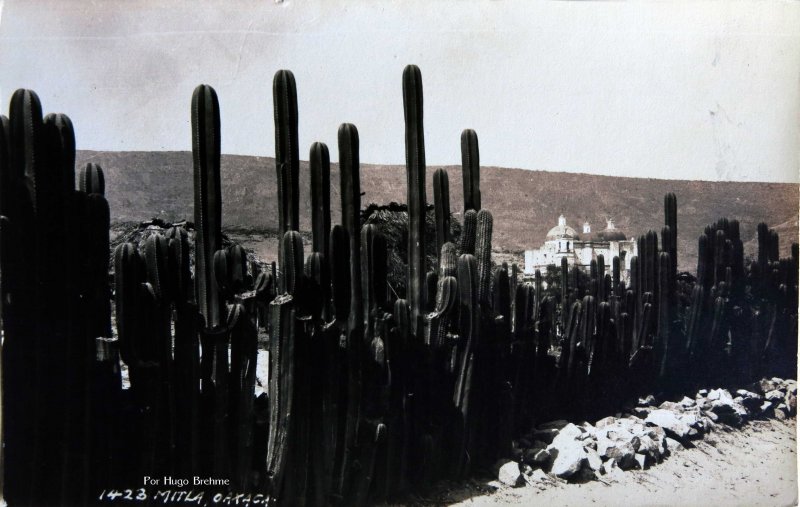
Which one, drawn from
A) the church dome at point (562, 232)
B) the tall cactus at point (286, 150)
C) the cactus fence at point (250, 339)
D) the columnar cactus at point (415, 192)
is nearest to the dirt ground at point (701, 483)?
the cactus fence at point (250, 339)

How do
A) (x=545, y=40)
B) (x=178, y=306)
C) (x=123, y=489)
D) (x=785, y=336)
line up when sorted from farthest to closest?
(x=785, y=336)
(x=545, y=40)
(x=123, y=489)
(x=178, y=306)

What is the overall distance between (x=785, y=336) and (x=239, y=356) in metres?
4.64

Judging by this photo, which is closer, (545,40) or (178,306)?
(178,306)

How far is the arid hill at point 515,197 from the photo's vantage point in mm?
5609

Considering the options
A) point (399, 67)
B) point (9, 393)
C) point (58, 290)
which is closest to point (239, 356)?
point (58, 290)

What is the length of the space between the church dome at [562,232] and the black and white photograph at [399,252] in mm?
27

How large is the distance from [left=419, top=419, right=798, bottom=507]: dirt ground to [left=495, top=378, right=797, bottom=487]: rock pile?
0.08 metres

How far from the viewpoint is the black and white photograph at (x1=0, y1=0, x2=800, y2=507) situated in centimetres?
530

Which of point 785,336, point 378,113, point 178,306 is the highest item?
point 378,113

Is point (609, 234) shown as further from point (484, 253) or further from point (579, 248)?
point (484, 253)

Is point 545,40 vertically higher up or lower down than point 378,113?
higher up

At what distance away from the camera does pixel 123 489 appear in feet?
18.3

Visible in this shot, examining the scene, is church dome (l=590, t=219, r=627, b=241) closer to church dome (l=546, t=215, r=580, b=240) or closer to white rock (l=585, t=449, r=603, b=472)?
church dome (l=546, t=215, r=580, b=240)

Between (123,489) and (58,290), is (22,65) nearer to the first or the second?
(58,290)
